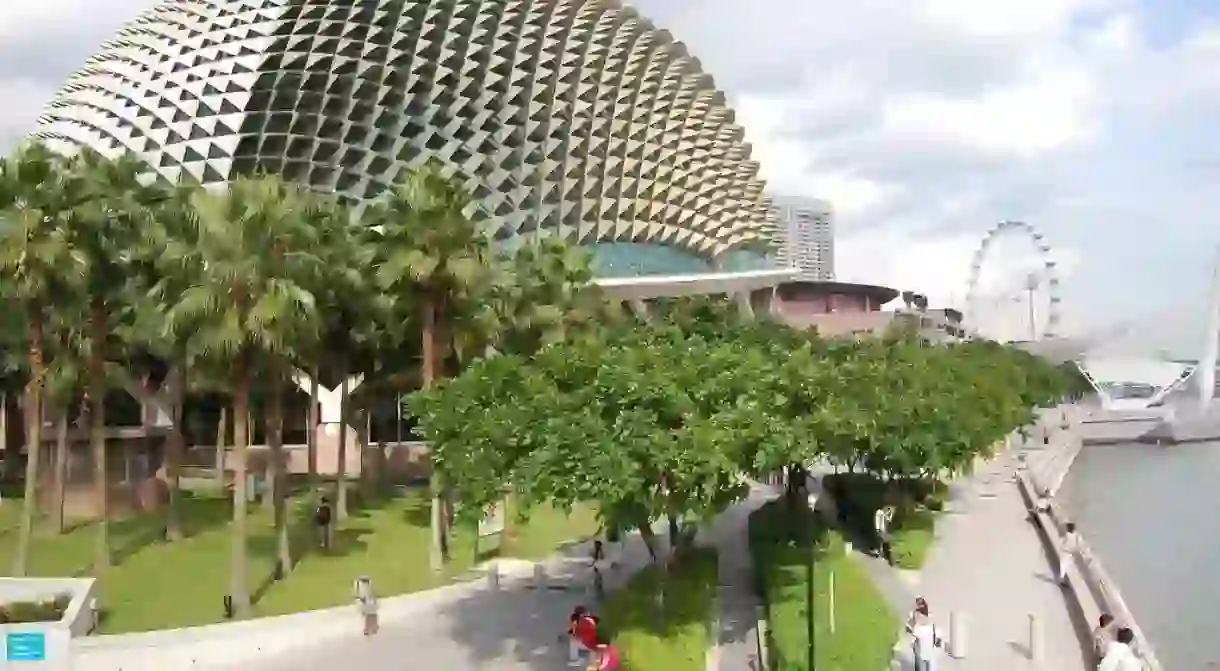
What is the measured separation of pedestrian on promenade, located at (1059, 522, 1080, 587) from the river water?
1.47m

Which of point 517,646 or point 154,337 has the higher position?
point 154,337

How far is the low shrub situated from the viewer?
17891 millimetres

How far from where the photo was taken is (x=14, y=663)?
17094 mm

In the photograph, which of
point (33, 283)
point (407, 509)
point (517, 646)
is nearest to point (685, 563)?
point (517, 646)

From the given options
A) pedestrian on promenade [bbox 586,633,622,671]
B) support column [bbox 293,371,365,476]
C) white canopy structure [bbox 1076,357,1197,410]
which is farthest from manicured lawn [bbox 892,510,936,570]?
white canopy structure [bbox 1076,357,1197,410]

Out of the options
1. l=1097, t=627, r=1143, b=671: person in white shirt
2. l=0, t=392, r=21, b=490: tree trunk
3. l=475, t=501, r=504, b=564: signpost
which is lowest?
l=475, t=501, r=504, b=564: signpost

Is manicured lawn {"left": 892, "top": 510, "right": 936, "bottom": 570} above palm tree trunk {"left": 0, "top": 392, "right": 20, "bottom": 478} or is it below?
below

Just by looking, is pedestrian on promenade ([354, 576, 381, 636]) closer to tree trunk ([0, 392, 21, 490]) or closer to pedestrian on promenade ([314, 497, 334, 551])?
pedestrian on promenade ([314, 497, 334, 551])

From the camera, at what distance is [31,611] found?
18125mm

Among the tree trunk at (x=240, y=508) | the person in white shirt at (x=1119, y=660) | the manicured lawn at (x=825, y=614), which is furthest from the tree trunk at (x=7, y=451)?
the person in white shirt at (x=1119, y=660)

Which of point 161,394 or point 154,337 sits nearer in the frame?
point 154,337

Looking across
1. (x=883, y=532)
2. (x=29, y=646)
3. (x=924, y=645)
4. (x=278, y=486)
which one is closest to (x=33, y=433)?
(x=278, y=486)

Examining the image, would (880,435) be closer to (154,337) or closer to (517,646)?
(517,646)

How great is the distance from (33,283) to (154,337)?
5627 millimetres
